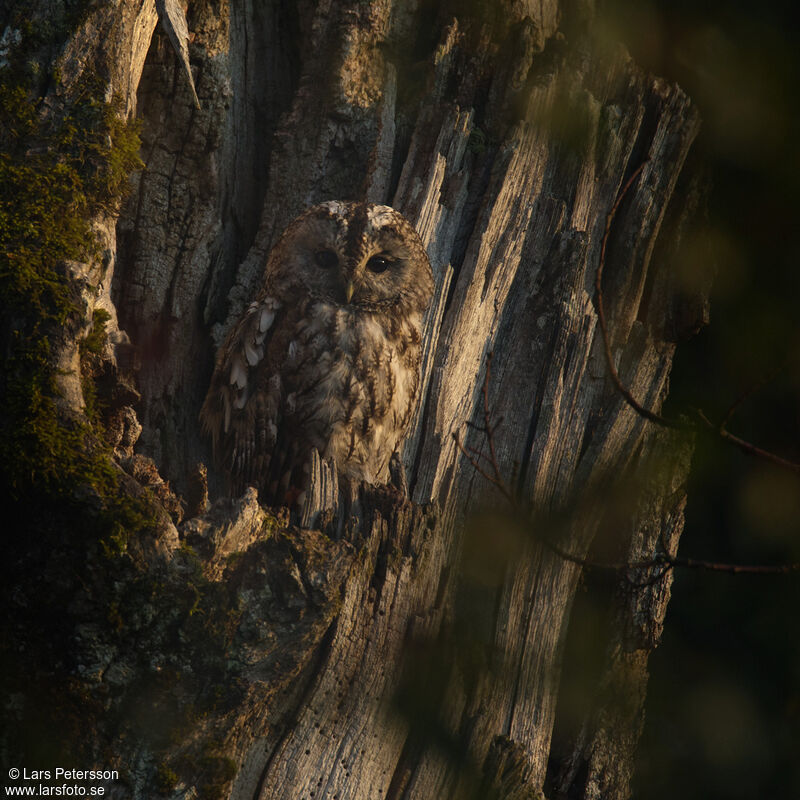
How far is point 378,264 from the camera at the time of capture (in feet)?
9.74

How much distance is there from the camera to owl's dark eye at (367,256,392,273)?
2.93 metres

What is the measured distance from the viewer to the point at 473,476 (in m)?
2.88

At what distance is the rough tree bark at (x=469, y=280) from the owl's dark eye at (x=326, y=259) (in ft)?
0.75

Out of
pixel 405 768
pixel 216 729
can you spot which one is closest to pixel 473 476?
pixel 405 768

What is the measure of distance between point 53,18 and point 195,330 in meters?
1.11

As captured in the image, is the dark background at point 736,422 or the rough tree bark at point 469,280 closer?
the rough tree bark at point 469,280

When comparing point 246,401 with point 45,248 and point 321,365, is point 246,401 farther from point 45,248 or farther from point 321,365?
point 45,248

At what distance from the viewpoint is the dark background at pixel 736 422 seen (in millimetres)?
2881

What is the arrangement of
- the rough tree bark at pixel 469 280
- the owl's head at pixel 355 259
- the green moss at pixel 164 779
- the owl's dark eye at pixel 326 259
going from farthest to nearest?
the owl's dark eye at pixel 326 259
the owl's head at pixel 355 259
the rough tree bark at pixel 469 280
the green moss at pixel 164 779

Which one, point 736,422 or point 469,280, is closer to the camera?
point 469,280

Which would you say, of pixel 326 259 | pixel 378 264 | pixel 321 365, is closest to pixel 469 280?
pixel 378 264

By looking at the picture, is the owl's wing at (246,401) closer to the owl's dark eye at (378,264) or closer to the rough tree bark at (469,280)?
the rough tree bark at (469,280)

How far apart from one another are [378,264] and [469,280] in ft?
1.20

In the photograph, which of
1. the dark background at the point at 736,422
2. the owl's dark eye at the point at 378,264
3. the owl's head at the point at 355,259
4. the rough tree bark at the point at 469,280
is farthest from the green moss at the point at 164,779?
the dark background at the point at 736,422
